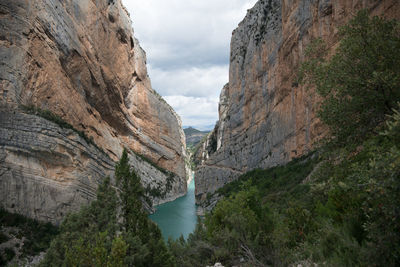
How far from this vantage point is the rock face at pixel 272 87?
20.7 metres

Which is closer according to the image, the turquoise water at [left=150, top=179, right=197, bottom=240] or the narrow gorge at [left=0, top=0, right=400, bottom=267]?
the narrow gorge at [left=0, top=0, right=400, bottom=267]

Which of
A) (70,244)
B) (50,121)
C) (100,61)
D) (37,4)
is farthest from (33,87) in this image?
(70,244)

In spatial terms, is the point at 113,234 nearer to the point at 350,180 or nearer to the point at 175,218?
the point at 350,180

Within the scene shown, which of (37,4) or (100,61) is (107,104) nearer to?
(100,61)

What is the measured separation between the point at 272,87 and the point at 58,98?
2369 cm

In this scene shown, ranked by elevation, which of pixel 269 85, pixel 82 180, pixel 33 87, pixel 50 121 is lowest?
pixel 82 180

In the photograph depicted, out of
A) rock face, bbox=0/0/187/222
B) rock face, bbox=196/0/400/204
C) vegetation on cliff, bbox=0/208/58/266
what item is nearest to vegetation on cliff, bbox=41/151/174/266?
vegetation on cliff, bbox=0/208/58/266

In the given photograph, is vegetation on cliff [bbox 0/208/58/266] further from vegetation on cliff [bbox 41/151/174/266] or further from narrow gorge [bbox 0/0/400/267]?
vegetation on cliff [bbox 41/151/174/266]

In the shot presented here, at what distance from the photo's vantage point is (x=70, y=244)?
1026 cm

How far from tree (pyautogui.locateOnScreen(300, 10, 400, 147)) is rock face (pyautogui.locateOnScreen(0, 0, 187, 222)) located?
76.7 feet

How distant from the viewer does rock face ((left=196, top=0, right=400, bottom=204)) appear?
20.7 meters

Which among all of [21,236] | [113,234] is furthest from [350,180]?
[21,236]

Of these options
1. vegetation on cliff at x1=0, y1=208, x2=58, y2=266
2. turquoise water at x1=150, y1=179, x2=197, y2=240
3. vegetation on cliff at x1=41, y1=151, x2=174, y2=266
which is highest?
vegetation on cliff at x1=41, y1=151, x2=174, y2=266

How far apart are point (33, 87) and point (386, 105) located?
28.3 m
